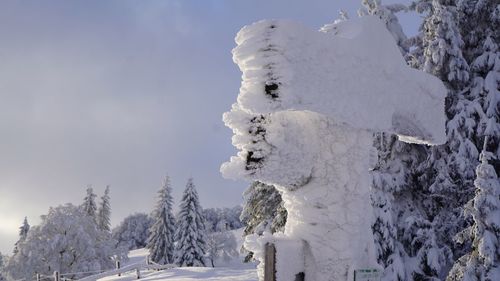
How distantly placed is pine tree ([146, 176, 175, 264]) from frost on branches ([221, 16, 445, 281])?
142 feet

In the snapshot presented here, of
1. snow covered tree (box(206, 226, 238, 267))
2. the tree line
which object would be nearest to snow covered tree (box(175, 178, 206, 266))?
the tree line

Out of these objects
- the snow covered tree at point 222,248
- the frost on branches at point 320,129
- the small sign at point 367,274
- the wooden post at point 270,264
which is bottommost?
the snow covered tree at point 222,248

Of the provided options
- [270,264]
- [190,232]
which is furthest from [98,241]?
[270,264]

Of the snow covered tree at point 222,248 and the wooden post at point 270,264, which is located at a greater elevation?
the wooden post at point 270,264

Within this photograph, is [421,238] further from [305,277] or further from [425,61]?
[305,277]

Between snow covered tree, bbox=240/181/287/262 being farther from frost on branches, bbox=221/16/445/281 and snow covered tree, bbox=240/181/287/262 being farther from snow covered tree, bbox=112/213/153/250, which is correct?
snow covered tree, bbox=112/213/153/250

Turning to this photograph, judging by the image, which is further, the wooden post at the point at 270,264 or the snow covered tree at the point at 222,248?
the snow covered tree at the point at 222,248

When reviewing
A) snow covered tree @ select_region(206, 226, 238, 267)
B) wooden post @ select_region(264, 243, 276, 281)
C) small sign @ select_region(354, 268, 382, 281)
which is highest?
wooden post @ select_region(264, 243, 276, 281)

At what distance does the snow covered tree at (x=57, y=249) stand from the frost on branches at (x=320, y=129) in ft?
92.1

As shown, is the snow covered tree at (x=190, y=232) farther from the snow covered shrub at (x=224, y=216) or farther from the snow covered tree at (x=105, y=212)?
the snow covered shrub at (x=224, y=216)

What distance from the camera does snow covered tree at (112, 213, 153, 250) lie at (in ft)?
298

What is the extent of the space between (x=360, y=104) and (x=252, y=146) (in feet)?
3.85

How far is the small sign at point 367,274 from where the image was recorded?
205 inches

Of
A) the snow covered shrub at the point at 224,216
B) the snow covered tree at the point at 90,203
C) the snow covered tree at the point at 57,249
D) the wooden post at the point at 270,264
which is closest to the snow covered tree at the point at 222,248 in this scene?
the snow covered tree at the point at 90,203
